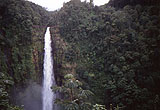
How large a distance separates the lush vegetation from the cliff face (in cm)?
277

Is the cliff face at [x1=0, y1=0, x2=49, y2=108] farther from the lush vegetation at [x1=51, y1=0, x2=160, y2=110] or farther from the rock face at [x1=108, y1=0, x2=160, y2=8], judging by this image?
the rock face at [x1=108, y1=0, x2=160, y2=8]

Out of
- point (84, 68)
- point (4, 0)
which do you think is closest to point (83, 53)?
point (84, 68)

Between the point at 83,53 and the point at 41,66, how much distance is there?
203 inches

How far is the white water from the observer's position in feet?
44.3

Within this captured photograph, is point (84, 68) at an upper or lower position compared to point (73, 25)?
lower

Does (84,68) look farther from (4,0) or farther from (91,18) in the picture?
(4,0)

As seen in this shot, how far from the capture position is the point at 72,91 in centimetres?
313

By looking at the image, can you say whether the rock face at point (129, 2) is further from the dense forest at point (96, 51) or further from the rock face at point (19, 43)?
the rock face at point (19, 43)

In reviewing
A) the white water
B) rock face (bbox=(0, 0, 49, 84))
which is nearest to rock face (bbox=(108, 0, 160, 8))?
the white water

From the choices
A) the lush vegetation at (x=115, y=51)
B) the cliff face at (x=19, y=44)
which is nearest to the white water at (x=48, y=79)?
the cliff face at (x=19, y=44)

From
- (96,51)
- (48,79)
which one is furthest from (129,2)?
(48,79)

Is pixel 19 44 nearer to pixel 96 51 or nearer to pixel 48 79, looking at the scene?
pixel 48 79

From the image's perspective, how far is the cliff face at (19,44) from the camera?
12906mm

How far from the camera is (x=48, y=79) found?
1446cm
